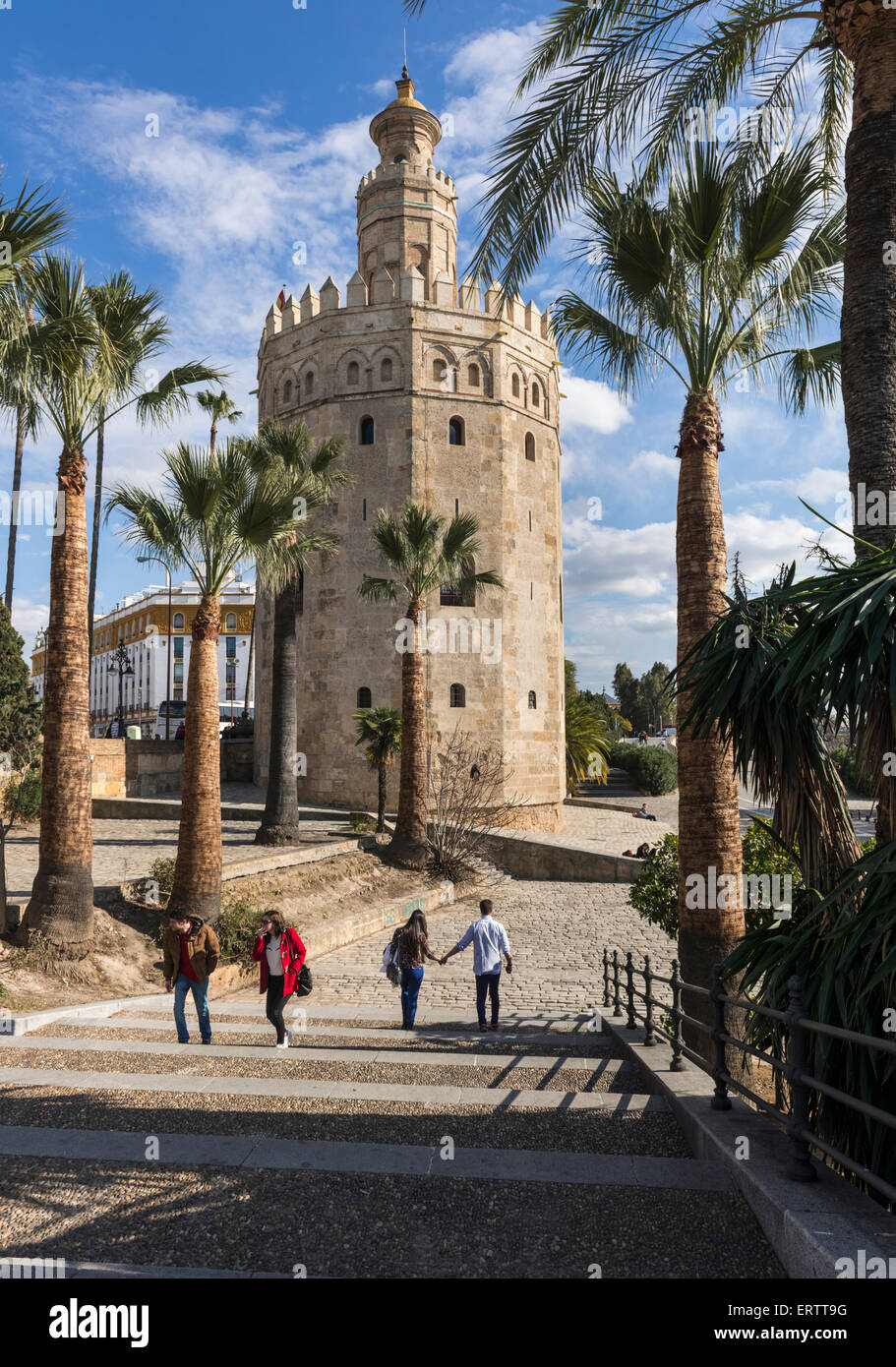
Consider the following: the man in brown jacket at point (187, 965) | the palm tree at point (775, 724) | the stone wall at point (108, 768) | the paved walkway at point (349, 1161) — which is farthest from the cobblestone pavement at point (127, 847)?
the palm tree at point (775, 724)

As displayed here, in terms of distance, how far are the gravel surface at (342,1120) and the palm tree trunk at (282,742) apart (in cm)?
1284

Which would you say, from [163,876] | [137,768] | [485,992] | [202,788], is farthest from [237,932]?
[137,768]

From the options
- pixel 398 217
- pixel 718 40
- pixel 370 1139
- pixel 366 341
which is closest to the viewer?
pixel 370 1139

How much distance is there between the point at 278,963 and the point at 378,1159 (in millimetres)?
3247

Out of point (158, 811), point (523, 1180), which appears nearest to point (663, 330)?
point (523, 1180)

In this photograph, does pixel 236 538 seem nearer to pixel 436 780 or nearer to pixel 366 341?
pixel 436 780

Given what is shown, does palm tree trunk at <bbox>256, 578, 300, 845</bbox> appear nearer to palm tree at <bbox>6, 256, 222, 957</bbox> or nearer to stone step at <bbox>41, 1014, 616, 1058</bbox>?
palm tree at <bbox>6, 256, 222, 957</bbox>

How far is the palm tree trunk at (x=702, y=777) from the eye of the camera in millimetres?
7391

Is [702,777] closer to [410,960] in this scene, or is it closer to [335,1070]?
Answer: [410,960]

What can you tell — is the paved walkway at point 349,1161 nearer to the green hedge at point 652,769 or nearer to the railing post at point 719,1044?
the railing post at point 719,1044

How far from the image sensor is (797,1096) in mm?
3865

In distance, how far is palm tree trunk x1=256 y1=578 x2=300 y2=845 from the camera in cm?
1847

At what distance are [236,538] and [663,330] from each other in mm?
6263
